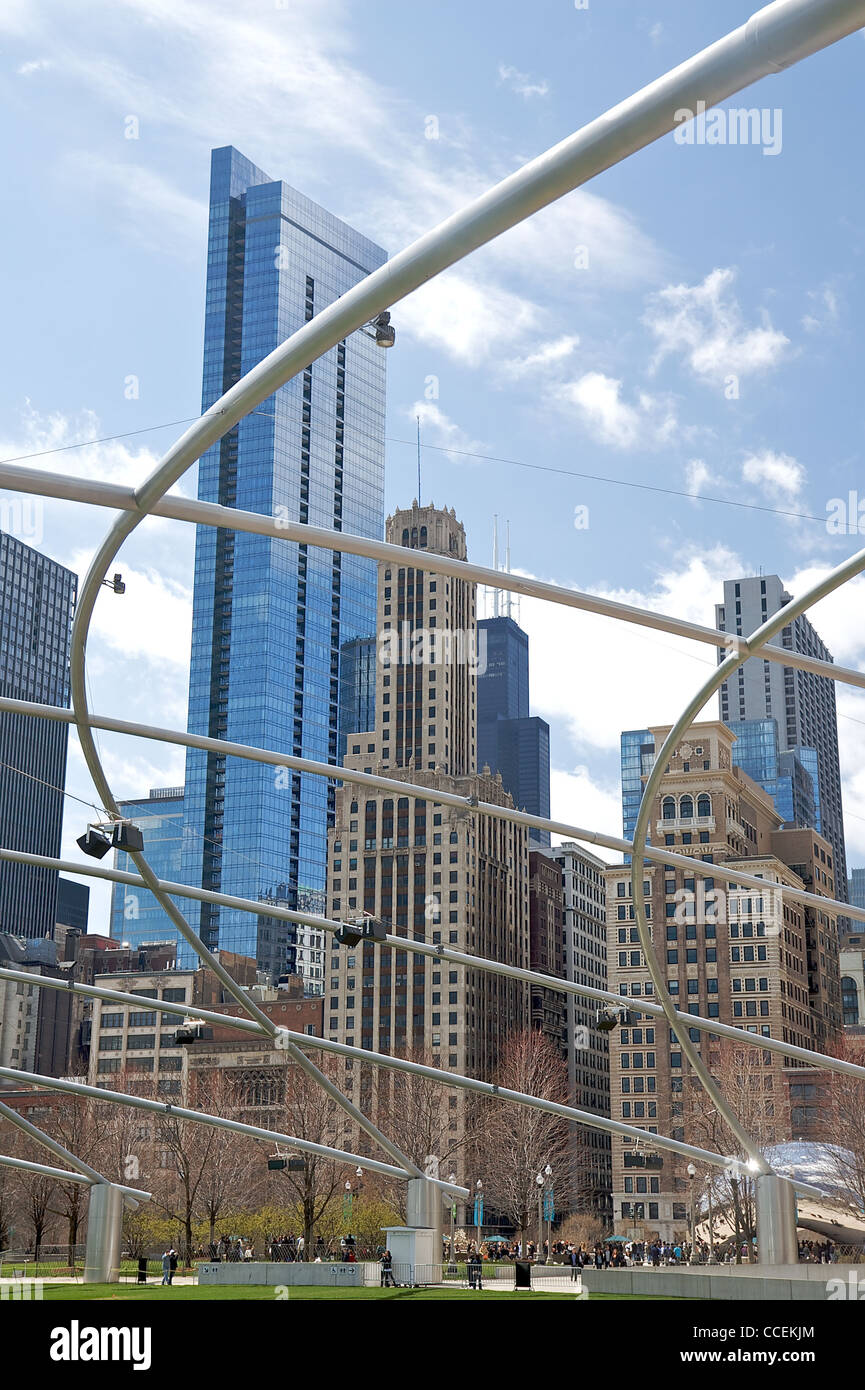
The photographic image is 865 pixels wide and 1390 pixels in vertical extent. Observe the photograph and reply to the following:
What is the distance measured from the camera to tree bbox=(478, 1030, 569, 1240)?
8669 centimetres

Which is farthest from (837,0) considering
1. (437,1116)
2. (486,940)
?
(486,940)

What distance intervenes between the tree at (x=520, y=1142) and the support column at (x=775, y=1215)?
4200 cm

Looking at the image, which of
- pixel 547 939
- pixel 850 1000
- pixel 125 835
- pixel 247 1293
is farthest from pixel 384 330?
pixel 547 939

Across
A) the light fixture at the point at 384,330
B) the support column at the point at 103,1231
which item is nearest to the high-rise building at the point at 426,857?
the support column at the point at 103,1231

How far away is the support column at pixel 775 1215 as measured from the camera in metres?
35.9

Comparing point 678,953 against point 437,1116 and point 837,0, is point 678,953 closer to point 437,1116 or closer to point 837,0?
point 437,1116

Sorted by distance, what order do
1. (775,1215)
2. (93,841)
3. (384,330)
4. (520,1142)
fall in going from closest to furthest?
1. (384,330)
2. (93,841)
3. (775,1215)
4. (520,1142)

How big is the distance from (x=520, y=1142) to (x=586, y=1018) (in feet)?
279

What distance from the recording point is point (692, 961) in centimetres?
12950

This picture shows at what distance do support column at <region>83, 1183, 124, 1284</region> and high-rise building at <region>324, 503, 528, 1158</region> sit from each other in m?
82.5

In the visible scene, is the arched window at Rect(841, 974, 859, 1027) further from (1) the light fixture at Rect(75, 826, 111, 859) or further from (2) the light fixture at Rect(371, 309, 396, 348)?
(2) the light fixture at Rect(371, 309, 396, 348)

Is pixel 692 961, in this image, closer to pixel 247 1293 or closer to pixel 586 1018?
pixel 586 1018

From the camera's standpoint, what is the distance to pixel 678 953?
130375 millimetres
